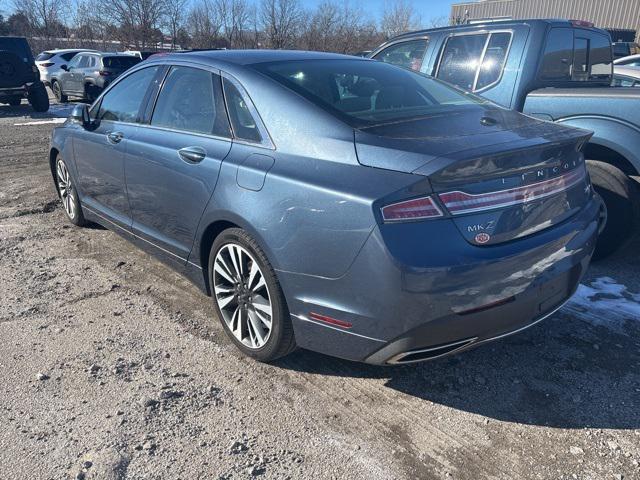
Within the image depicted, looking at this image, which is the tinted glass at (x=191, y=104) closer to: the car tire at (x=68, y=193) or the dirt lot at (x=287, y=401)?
the dirt lot at (x=287, y=401)

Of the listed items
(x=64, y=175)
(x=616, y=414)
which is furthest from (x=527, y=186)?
(x=64, y=175)

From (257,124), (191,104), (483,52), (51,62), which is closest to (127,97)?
(191,104)

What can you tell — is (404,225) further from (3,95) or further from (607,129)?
(3,95)

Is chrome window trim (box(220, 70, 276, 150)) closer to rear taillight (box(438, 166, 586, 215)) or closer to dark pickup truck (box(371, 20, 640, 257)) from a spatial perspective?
rear taillight (box(438, 166, 586, 215))

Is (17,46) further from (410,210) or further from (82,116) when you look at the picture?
(410,210)

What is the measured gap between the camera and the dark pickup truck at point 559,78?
4.09 meters

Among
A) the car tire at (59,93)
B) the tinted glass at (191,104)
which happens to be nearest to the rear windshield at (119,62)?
the car tire at (59,93)

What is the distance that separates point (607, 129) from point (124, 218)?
12.3ft

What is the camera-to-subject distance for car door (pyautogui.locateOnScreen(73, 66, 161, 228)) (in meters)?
4.03

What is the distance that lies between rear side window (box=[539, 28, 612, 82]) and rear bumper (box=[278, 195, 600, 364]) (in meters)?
2.75

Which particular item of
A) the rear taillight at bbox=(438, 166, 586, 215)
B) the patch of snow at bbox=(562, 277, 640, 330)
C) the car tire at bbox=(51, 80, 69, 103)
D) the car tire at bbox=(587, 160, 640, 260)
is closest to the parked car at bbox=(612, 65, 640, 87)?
the car tire at bbox=(587, 160, 640, 260)

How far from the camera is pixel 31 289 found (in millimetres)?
4043

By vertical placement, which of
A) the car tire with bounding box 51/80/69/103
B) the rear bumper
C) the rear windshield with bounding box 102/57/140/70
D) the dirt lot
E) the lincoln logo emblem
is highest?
the rear windshield with bounding box 102/57/140/70

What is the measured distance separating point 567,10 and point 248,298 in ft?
133
